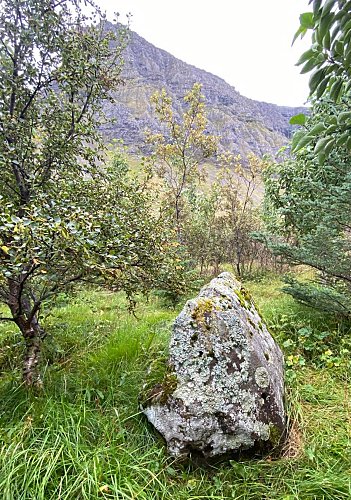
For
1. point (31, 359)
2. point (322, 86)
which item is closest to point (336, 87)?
point (322, 86)

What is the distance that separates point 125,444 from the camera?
7.85 feet

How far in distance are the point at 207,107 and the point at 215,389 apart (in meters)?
116

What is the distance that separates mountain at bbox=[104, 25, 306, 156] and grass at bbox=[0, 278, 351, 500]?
3444 inches

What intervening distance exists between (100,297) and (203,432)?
6222mm

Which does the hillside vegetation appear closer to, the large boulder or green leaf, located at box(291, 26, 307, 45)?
green leaf, located at box(291, 26, 307, 45)

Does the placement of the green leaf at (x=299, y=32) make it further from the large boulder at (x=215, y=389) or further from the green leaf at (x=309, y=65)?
the large boulder at (x=215, y=389)

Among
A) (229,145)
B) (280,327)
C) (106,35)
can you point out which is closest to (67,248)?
(106,35)

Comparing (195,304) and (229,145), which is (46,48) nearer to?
(195,304)

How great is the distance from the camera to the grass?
2.01m

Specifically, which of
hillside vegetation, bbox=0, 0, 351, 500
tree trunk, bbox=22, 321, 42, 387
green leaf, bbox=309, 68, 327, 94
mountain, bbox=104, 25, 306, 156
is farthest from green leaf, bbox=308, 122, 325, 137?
mountain, bbox=104, 25, 306, 156

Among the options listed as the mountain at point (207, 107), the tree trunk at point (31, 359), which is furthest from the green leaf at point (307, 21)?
the mountain at point (207, 107)

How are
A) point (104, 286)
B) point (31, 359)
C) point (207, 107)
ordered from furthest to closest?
1. point (207, 107)
2. point (31, 359)
3. point (104, 286)

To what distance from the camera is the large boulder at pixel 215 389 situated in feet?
7.85

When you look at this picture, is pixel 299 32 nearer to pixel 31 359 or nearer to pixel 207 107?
pixel 31 359
